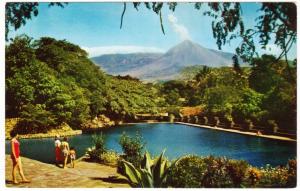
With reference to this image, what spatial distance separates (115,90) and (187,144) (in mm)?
1769

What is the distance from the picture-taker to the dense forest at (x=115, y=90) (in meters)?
9.87

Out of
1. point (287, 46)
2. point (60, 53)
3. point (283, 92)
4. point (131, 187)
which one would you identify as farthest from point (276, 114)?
point (60, 53)

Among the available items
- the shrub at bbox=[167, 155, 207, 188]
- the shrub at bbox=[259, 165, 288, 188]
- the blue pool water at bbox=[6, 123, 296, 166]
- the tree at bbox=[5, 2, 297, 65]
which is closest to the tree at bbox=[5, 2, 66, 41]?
the tree at bbox=[5, 2, 297, 65]

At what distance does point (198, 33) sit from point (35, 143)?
3.62m

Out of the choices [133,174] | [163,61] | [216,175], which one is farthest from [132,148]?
[163,61]

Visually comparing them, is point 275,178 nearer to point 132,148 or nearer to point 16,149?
point 132,148

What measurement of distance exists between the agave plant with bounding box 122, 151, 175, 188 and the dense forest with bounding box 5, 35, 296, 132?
1.26m

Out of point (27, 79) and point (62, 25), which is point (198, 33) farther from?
point (27, 79)

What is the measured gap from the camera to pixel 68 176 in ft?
32.2

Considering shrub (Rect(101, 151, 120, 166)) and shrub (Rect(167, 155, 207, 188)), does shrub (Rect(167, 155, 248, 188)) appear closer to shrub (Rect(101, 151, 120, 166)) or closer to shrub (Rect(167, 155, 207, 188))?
shrub (Rect(167, 155, 207, 188))

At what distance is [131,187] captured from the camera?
373 inches

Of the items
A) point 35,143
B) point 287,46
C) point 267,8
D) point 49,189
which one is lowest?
point 49,189

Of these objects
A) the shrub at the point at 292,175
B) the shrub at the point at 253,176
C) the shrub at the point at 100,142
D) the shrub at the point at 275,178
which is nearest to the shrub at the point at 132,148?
the shrub at the point at 100,142

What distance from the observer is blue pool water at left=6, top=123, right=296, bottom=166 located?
9.75 meters
